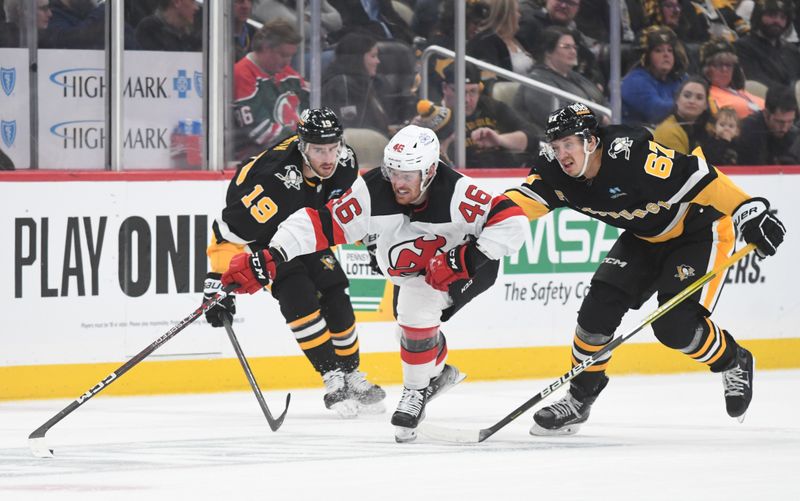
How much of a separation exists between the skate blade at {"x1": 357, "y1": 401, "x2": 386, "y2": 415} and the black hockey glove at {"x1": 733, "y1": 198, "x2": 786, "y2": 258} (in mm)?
1680

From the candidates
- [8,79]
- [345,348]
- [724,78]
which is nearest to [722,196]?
[345,348]

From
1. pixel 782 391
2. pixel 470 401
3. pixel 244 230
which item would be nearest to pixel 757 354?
pixel 782 391

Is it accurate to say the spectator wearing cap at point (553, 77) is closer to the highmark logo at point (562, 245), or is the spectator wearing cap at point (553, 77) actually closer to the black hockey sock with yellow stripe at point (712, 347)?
the highmark logo at point (562, 245)

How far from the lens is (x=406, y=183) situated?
454 centimetres

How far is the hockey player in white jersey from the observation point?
460 cm

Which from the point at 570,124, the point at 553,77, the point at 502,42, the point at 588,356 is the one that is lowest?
the point at 588,356

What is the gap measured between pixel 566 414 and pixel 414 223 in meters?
0.90

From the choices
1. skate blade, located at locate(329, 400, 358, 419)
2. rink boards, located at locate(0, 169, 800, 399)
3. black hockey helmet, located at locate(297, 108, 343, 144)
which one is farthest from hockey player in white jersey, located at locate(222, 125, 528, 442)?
rink boards, located at locate(0, 169, 800, 399)

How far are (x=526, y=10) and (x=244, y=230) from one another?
246cm

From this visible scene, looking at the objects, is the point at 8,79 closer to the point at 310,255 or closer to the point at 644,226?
the point at 310,255

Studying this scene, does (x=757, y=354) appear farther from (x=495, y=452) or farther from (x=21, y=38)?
(x=21, y=38)

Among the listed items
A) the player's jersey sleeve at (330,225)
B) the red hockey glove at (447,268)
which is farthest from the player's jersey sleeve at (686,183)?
the player's jersey sleeve at (330,225)

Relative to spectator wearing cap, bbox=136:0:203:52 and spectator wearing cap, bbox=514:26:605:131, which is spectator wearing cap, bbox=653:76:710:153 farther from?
spectator wearing cap, bbox=136:0:203:52

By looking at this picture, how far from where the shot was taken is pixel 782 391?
6.43 meters
